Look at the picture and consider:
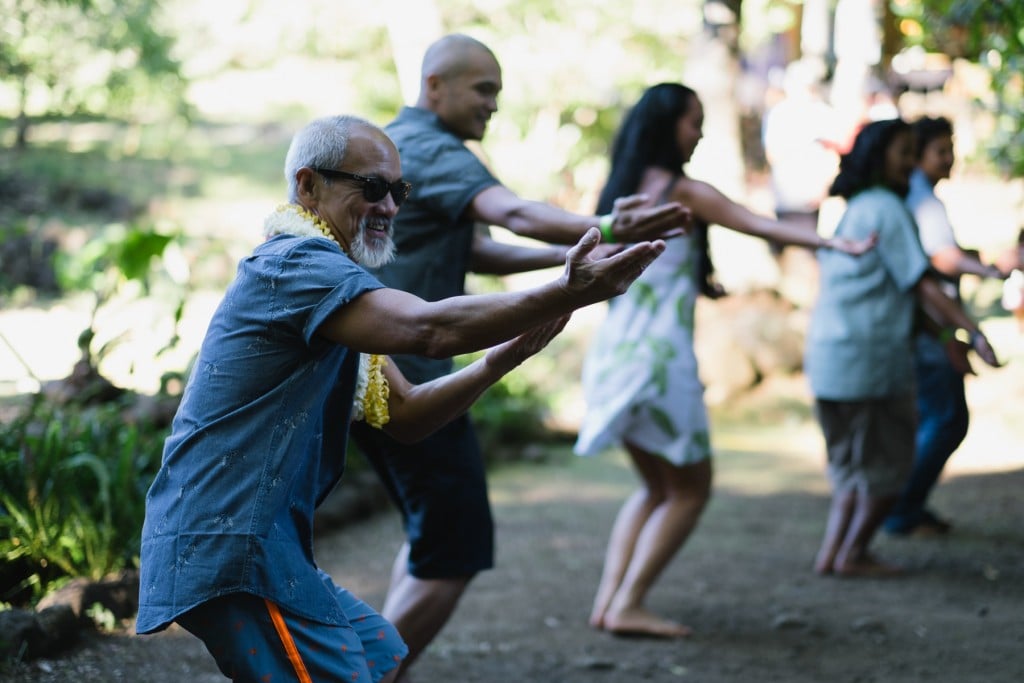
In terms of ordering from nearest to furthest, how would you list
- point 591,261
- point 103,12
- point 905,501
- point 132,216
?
point 591,261 → point 905,501 → point 103,12 → point 132,216

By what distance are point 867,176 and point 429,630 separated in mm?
2987

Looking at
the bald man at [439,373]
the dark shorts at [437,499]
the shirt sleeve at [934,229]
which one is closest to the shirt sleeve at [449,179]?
the bald man at [439,373]

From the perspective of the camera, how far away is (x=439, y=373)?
380cm

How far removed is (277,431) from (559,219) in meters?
1.41

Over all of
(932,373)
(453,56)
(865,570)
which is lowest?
(865,570)

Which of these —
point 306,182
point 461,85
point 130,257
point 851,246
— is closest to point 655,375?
point 851,246

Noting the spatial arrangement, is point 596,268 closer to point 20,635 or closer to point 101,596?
point 20,635

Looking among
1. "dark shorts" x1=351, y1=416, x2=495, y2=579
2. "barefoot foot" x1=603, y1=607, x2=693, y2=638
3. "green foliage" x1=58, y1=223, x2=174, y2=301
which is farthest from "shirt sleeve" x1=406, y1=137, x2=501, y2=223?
"green foliage" x1=58, y1=223, x2=174, y2=301

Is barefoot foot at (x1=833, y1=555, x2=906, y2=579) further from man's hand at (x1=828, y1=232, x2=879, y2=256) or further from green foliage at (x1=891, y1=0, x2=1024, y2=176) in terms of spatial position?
green foliage at (x1=891, y1=0, x2=1024, y2=176)

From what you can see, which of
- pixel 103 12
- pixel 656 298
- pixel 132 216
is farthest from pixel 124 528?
pixel 132 216

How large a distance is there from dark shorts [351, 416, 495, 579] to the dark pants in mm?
3126

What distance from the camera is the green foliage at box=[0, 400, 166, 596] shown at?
4.74 metres

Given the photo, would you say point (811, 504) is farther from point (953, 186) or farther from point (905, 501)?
point (953, 186)

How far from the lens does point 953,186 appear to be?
61.1 feet
